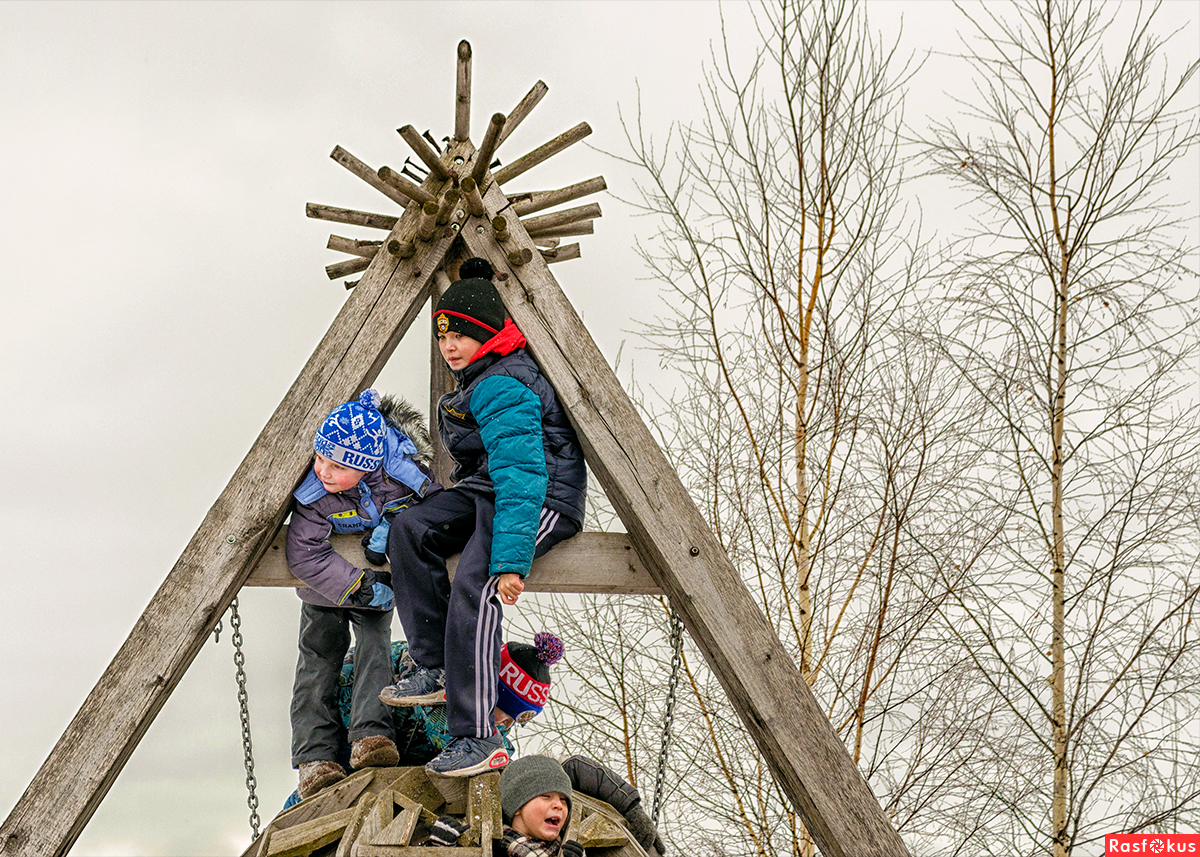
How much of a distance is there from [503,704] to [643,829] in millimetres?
706

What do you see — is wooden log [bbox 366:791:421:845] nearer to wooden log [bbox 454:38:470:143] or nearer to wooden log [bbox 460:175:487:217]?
wooden log [bbox 460:175:487:217]

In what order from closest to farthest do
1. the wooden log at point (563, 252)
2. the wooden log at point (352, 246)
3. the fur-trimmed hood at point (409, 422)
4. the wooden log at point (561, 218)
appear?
the fur-trimmed hood at point (409, 422)
the wooden log at point (561, 218)
the wooden log at point (352, 246)
the wooden log at point (563, 252)

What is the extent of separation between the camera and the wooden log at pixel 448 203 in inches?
169

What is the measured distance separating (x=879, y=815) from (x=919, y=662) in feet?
8.84

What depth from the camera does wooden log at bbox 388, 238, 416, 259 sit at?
433 cm

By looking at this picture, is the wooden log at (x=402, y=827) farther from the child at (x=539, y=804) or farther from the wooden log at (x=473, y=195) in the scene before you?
the wooden log at (x=473, y=195)

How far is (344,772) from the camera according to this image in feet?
14.7

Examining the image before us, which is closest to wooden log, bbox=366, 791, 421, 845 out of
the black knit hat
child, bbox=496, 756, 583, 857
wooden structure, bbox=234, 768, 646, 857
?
wooden structure, bbox=234, 768, 646, 857

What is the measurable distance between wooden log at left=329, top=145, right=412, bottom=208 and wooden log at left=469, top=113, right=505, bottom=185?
0.93ft

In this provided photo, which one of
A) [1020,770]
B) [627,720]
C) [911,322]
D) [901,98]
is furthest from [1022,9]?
[627,720]

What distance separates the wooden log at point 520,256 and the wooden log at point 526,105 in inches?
17.3

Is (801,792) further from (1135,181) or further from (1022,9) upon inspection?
(1022,9)

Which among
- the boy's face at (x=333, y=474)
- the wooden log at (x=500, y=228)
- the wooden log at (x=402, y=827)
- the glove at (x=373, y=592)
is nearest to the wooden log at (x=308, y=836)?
the wooden log at (x=402, y=827)

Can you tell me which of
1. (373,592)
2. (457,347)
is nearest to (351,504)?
(373,592)
